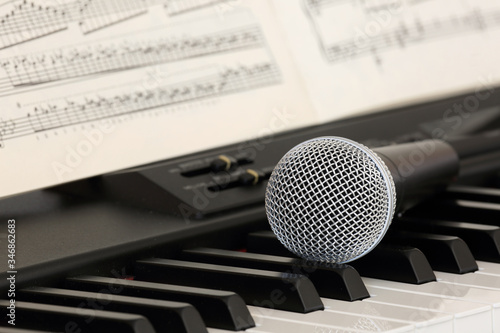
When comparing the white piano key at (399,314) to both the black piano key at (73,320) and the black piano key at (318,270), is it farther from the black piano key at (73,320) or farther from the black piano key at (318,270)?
the black piano key at (73,320)

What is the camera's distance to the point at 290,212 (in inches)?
52.8

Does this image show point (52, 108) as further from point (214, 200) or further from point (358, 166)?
point (358, 166)

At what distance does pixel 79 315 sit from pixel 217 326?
21 centimetres

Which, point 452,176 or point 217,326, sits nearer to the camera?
point 217,326

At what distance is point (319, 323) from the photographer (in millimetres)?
1227

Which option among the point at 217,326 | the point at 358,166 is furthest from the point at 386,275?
the point at 217,326

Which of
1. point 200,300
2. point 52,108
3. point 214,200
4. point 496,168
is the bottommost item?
point 496,168

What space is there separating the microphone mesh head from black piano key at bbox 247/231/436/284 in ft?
0.32

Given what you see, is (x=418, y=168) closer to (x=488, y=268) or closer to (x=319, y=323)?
(x=488, y=268)

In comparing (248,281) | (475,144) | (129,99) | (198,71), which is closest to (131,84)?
(129,99)

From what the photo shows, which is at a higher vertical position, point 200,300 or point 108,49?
point 108,49

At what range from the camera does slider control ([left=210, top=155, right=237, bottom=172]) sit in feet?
5.57

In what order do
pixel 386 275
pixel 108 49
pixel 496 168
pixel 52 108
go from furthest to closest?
pixel 496 168
pixel 108 49
pixel 52 108
pixel 386 275

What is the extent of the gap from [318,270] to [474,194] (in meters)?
0.63
